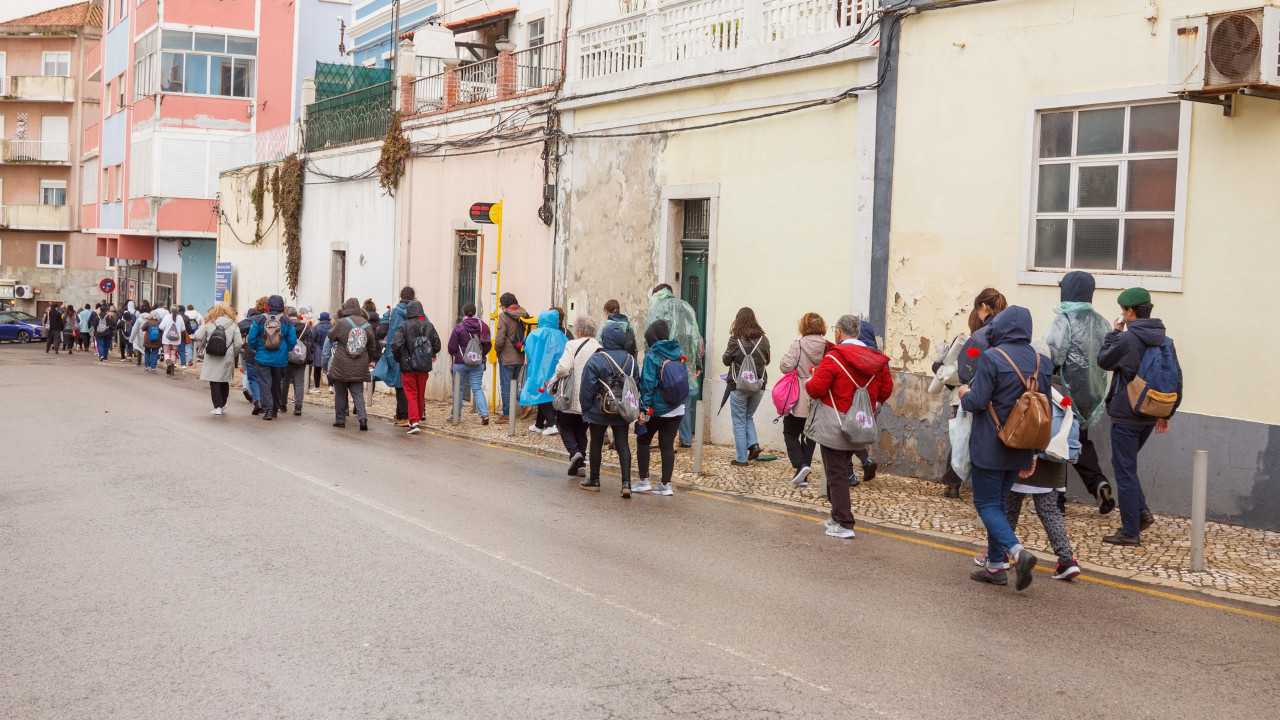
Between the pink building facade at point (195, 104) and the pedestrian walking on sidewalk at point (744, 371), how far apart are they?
94.2 feet

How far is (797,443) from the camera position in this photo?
12.4 metres

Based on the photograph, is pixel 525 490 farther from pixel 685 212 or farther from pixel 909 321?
pixel 685 212

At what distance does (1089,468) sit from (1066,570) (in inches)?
110

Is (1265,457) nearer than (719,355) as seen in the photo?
Yes

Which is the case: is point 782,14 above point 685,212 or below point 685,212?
above

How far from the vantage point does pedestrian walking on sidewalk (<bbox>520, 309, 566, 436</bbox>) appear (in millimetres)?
16469

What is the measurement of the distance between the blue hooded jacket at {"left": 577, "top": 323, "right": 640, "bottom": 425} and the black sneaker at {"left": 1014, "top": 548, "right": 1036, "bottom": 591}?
4559mm

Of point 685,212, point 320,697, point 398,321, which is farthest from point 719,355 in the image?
point 320,697

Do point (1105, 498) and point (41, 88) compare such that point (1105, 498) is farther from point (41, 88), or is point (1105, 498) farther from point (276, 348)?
point (41, 88)

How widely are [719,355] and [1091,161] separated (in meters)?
5.99

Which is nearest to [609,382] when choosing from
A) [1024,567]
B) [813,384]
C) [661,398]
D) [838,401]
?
[661,398]

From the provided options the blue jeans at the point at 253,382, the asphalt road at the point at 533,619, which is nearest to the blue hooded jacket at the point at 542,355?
the blue jeans at the point at 253,382

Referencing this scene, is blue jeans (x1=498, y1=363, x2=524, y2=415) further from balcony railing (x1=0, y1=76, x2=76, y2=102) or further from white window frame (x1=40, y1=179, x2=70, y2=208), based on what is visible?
white window frame (x1=40, y1=179, x2=70, y2=208)

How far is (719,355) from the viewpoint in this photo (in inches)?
651
